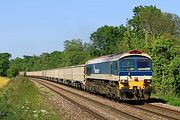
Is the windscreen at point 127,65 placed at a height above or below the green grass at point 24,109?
above

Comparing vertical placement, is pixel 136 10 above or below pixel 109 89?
above

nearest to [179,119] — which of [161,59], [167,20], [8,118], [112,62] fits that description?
[8,118]

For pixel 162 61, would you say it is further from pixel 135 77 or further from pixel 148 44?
pixel 135 77

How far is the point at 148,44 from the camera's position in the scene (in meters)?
41.1

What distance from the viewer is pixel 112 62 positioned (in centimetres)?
2777

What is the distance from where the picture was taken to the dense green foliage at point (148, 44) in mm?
35281

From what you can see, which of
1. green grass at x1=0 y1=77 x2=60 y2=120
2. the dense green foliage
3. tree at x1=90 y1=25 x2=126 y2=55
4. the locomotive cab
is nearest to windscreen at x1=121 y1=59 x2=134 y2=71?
the locomotive cab

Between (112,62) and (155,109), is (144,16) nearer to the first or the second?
(112,62)

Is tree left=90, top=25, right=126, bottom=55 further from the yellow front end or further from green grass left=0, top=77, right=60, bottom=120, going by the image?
the yellow front end

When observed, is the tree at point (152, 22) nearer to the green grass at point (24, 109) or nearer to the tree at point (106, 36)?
the tree at point (106, 36)

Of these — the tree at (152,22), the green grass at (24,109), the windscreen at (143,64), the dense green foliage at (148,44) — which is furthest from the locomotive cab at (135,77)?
the tree at (152,22)

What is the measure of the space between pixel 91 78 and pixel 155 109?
1611cm

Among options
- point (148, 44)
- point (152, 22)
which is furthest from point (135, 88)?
point (152, 22)

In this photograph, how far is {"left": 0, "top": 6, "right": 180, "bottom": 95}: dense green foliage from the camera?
3528 cm
